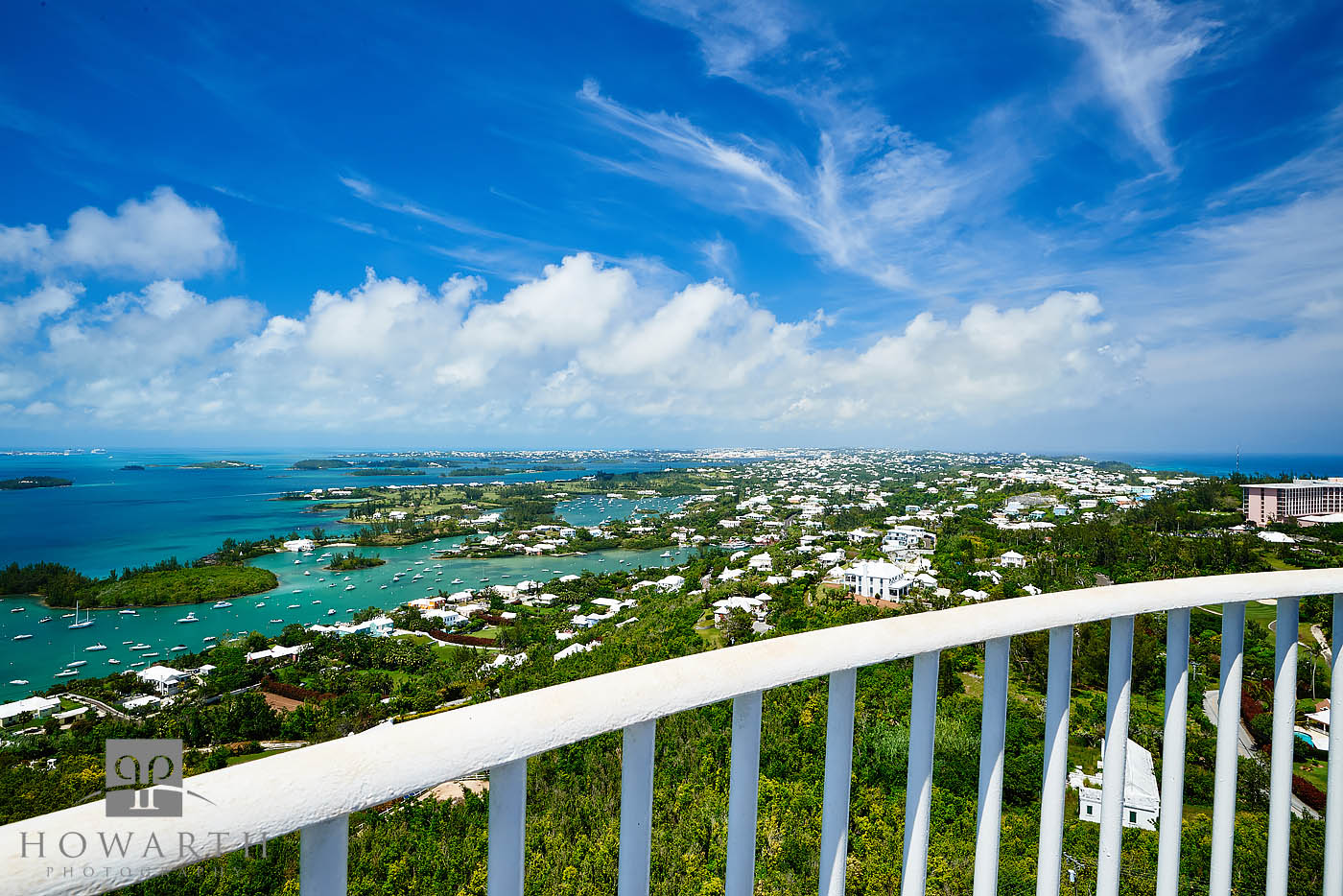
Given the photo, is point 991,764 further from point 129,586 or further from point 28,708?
point 129,586

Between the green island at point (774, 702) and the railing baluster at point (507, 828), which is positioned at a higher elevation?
the railing baluster at point (507, 828)

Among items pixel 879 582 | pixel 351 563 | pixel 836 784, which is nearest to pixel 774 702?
pixel 836 784

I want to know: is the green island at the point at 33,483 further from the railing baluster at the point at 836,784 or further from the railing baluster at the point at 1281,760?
the railing baluster at the point at 1281,760

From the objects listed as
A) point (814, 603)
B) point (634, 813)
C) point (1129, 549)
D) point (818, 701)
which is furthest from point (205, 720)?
point (1129, 549)

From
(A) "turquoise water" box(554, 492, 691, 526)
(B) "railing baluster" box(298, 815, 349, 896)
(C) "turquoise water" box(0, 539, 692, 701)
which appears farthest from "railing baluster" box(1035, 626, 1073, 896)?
Answer: (A) "turquoise water" box(554, 492, 691, 526)

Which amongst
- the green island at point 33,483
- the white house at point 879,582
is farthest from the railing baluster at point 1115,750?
the green island at point 33,483

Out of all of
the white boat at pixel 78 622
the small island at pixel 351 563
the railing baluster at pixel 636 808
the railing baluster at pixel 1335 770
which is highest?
the railing baluster at pixel 636 808
